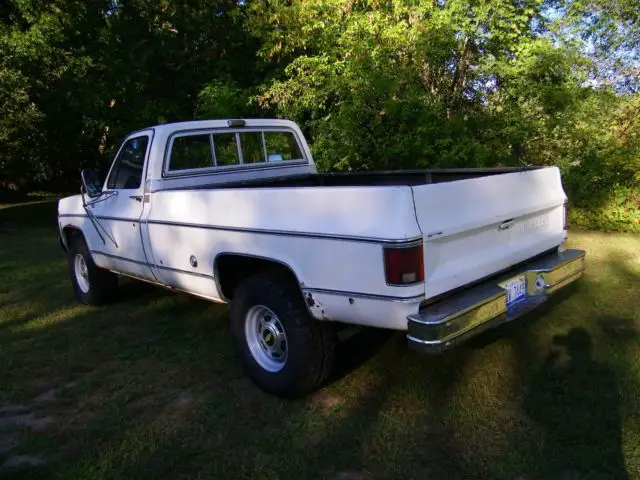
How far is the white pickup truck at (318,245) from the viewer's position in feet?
9.17

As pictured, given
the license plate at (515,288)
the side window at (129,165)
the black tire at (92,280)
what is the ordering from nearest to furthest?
the license plate at (515,288) < the side window at (129,165) < the black tire at (92,280)

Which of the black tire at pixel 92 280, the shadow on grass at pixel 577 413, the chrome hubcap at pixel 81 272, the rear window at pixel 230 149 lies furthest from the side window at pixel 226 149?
the shadow on grass at pixel 577 413

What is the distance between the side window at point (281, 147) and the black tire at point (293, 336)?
6.87 ft

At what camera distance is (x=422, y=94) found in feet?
29.0

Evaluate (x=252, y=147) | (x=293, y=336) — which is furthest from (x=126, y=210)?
(x=293, y=336)

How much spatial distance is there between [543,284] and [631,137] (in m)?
6.46

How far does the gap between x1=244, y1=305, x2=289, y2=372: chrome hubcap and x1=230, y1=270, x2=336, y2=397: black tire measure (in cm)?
7

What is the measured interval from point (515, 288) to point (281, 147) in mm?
2962

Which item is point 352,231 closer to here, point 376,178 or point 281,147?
point 376,178

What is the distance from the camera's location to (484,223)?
3184 millimetres

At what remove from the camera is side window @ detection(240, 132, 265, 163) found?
5.10m

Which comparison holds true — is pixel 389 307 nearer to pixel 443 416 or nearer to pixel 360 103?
pixel 443 416

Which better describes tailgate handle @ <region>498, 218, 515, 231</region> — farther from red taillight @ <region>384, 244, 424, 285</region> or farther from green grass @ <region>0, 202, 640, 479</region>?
green grass @ <region>0, 202, 640, 479</region>

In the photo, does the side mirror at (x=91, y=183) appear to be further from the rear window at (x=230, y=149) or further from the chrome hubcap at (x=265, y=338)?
the chrome hubcap at (x=265, y=338)
